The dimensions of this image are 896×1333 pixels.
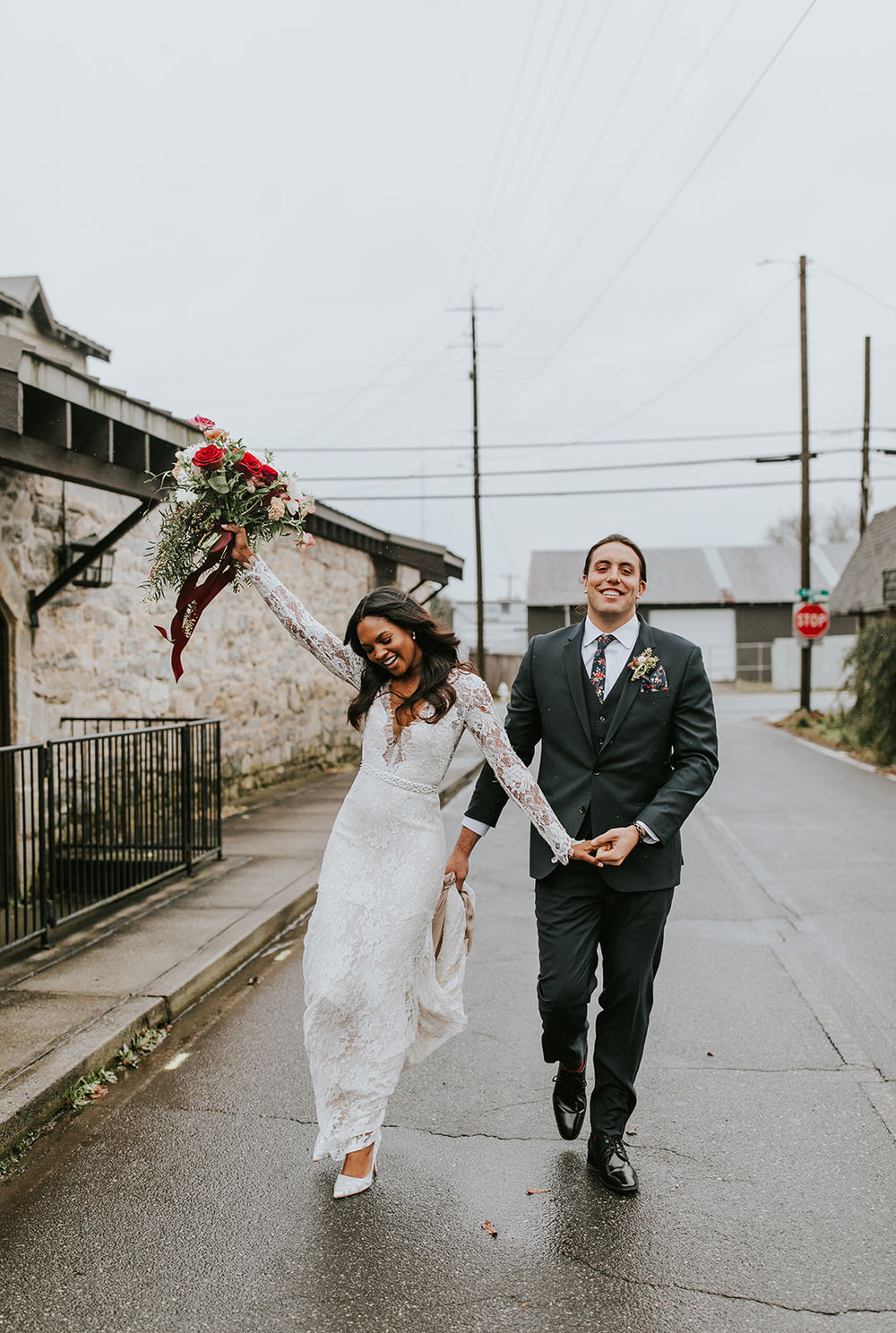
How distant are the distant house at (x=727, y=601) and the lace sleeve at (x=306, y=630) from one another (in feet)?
162

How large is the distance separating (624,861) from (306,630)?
4.38 ft

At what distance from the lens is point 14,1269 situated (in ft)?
10.2

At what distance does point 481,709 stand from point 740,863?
640 centimetres

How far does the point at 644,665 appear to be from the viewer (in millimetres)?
3645

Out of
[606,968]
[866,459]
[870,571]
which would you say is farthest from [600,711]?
[866,459]

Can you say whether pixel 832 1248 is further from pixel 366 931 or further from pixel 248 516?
pixel 248 516

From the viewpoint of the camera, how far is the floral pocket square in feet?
12.0

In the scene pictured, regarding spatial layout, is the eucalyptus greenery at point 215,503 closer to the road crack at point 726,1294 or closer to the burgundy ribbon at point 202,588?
the burgundy ribbon at point 202,588

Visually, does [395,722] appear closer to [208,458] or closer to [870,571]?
[208,458]

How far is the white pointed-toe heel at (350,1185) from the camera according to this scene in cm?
348

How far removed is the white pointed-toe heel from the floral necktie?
5.70ft

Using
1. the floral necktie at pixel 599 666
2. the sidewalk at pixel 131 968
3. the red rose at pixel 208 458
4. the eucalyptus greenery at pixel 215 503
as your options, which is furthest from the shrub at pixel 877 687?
the red rose at pixel 208 458

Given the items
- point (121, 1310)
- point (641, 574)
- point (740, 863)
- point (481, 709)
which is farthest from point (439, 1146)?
point (740, 863)

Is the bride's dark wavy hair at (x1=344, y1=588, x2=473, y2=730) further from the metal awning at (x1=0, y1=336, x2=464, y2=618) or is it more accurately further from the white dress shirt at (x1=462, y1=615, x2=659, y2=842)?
the metal awning at (x1=0, y1=336, x2=464, y2=618)
